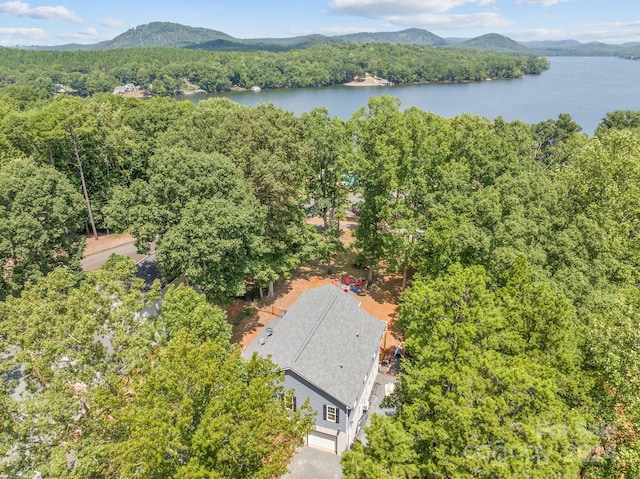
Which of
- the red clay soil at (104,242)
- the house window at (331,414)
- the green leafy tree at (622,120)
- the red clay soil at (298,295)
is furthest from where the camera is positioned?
the green leafy tree at (622,120)

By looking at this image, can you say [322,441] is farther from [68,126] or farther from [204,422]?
[68,126]

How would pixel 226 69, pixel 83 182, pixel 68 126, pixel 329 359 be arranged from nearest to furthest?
pixel 329 359, pixel 68 126, pixel 83 182, pixel 226 69

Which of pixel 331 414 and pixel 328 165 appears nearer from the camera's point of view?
pixel 331 414

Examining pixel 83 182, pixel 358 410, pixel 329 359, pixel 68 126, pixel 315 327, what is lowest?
pixel 358 410

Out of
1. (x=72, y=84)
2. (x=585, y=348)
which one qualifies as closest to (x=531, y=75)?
(x=72, y=84)

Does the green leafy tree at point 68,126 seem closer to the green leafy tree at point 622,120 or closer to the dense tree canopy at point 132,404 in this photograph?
the dense tree canopy at point 132,404

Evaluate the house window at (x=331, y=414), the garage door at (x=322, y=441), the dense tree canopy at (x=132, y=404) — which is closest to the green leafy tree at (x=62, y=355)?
the dense tree canopy at (x=132, y=404)

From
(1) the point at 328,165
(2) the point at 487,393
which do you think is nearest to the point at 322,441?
(2) the point at 487,393
